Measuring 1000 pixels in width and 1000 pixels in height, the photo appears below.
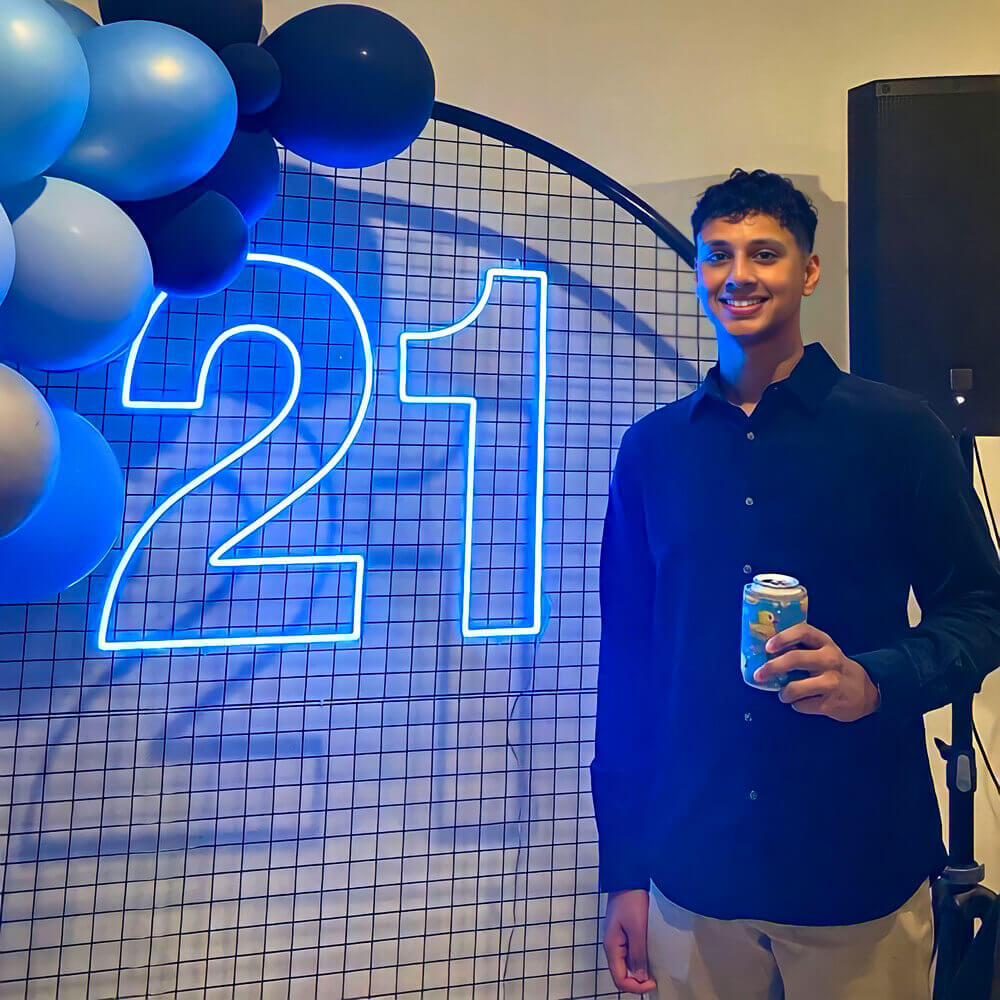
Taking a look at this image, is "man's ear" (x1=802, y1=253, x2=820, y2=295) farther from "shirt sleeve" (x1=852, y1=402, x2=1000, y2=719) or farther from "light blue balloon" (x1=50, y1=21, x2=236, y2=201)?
"light blue balloon" (x1=50, y1=21, x2=236, y2=201)

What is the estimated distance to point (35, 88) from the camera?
0.70m

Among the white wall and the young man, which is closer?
the young man

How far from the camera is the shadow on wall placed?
5.20ft

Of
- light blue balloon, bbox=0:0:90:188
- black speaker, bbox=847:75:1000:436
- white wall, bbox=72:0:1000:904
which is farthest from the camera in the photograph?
white wall, bbox=72:0:1000:904

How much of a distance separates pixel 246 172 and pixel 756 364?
0.72 meters

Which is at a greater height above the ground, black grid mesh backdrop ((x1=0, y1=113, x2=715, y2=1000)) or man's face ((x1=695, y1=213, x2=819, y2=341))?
man's face ((x1=695, y1=213, x2=819, y2=341))

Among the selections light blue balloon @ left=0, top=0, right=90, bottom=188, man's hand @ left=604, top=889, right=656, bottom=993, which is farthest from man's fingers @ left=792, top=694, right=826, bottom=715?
light blue balloon @ left=0, top=0, right=90, bottom=188

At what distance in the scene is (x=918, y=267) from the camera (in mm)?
1263

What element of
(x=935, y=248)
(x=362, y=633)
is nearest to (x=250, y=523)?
(x=362, y=633)

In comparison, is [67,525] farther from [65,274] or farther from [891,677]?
[891,677]

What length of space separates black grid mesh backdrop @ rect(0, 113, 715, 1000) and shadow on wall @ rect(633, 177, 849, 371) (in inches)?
4.6

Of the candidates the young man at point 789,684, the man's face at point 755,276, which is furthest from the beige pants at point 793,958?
the man's face at point 755,276

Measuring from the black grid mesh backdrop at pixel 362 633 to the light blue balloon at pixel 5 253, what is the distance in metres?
0.53

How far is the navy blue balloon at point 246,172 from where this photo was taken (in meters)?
0.95
